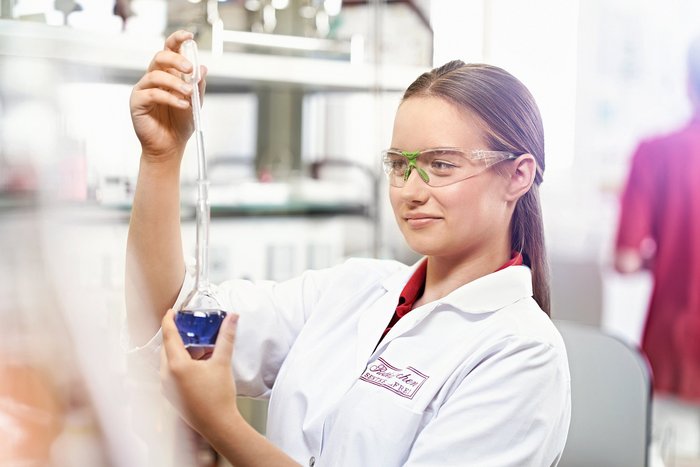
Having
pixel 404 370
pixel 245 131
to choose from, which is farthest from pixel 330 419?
pixel 245 131

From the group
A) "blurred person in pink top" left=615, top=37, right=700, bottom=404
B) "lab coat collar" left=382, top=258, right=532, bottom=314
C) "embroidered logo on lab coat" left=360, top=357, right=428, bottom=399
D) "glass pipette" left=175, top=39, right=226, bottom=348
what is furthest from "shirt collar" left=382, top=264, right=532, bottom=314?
"blurred person in pink top" left=615, top=37, right=700, bottom=404

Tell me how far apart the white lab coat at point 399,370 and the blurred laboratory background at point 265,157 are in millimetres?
158

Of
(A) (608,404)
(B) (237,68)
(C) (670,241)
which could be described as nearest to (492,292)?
(A) (608,404)

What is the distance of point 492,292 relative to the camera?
3.44ft

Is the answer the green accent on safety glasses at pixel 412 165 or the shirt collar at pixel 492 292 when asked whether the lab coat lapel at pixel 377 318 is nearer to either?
the shirt collar at pixel 492 292

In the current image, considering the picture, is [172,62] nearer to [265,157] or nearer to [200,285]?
[200,285]

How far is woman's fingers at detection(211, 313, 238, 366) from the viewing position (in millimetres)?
747

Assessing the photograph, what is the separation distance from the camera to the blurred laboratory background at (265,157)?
1.88ft

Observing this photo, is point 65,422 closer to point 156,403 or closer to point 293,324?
point 156,403

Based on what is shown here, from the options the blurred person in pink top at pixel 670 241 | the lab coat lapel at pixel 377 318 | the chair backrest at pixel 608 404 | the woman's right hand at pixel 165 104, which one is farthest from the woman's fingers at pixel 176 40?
the blurred person in pink top at pixel 670 241

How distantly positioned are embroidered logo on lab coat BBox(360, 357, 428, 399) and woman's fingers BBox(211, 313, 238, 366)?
315mm

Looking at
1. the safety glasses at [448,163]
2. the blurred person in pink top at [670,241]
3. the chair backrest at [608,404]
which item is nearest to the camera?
the safety glasses at [448,163]

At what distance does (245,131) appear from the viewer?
211 cm

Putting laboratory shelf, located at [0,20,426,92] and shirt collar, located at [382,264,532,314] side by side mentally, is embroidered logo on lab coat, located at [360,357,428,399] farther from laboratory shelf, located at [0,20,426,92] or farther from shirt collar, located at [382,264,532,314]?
laboratory shelf, located at [0,20,426,92]
